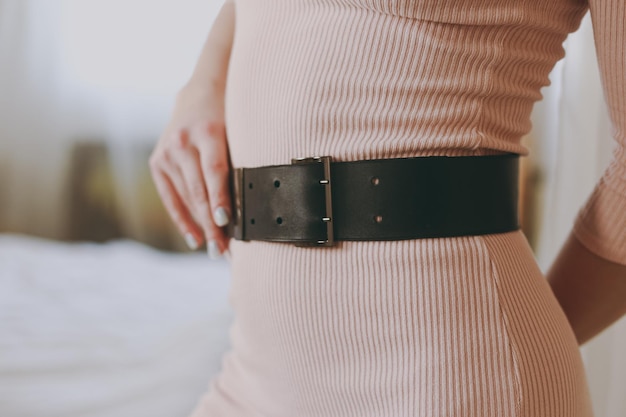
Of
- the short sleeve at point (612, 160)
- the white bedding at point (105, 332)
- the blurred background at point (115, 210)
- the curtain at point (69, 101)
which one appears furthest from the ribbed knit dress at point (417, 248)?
the curtain at point (69, 101)

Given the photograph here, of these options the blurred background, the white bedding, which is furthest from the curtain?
the white bedding

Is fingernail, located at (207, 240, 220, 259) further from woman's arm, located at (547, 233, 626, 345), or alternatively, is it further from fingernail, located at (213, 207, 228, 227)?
woman's arm, located at (547, 233, 626, 345)

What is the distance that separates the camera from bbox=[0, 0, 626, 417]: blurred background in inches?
47.4

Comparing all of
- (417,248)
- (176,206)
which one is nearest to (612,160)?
(417,248)

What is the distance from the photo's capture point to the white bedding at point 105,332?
1230 millimetres

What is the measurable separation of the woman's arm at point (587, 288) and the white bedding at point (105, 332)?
0.76m

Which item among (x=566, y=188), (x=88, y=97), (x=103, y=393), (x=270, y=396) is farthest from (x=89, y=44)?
(x=270, y=396)

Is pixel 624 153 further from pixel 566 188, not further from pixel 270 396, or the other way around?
pixel 566 188

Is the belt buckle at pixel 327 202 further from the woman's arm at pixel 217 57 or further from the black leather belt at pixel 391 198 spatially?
the woman's arm at pixel 217 57

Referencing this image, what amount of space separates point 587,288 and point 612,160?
134mm

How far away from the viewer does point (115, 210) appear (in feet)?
10.2

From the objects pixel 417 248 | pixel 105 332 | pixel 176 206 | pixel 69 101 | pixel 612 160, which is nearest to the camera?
pixel 417 248

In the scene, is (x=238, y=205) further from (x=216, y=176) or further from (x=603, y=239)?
(x=603, y=239)

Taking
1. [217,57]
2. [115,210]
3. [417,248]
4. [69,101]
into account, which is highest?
[217,57]
